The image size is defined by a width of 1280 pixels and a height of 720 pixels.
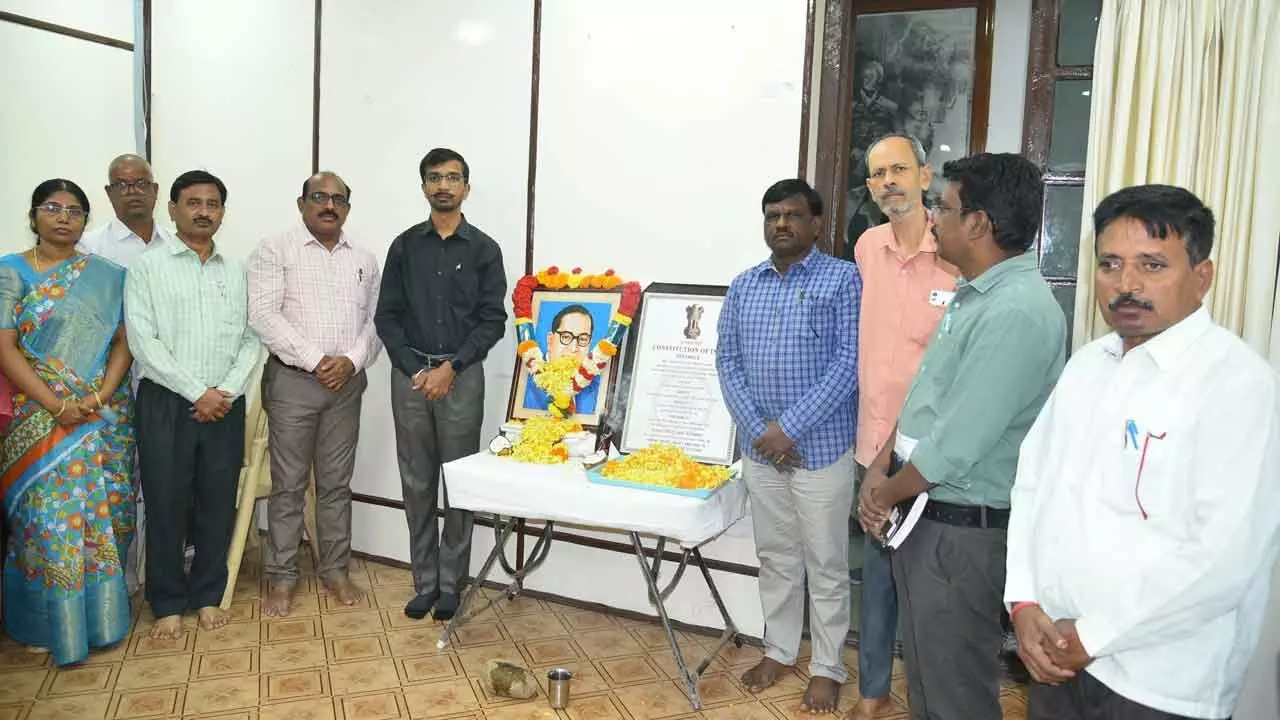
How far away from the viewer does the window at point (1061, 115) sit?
10.4 ft

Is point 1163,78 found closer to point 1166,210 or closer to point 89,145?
point 1166,210

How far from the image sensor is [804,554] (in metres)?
3.10

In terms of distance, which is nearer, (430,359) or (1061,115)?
(1061,115)

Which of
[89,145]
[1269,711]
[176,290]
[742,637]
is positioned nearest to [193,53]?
[89,145]

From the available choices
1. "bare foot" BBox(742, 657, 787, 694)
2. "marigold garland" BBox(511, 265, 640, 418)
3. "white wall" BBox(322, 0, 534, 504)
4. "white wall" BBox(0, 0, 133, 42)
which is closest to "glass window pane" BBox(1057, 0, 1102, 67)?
"marigold garland" BBox(511, 265, 640, 418)

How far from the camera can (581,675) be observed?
3293mm

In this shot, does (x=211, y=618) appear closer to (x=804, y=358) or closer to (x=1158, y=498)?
(x=804, y=358)

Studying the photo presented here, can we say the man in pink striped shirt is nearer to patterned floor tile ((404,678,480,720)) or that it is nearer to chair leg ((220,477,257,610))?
chair leg ((220,477,257,610))

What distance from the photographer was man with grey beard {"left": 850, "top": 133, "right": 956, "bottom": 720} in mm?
2820

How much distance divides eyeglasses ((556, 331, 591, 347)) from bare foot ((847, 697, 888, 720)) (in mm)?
1708

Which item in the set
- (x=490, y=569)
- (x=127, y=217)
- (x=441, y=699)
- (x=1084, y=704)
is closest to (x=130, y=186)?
(x=127, y=217)

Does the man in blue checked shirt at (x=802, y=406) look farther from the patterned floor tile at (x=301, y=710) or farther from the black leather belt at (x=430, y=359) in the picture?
the patterned floor tile at (x=301, y=710)

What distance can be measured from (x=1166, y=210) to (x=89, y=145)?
15.2 feet

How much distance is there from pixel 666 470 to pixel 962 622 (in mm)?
1327
